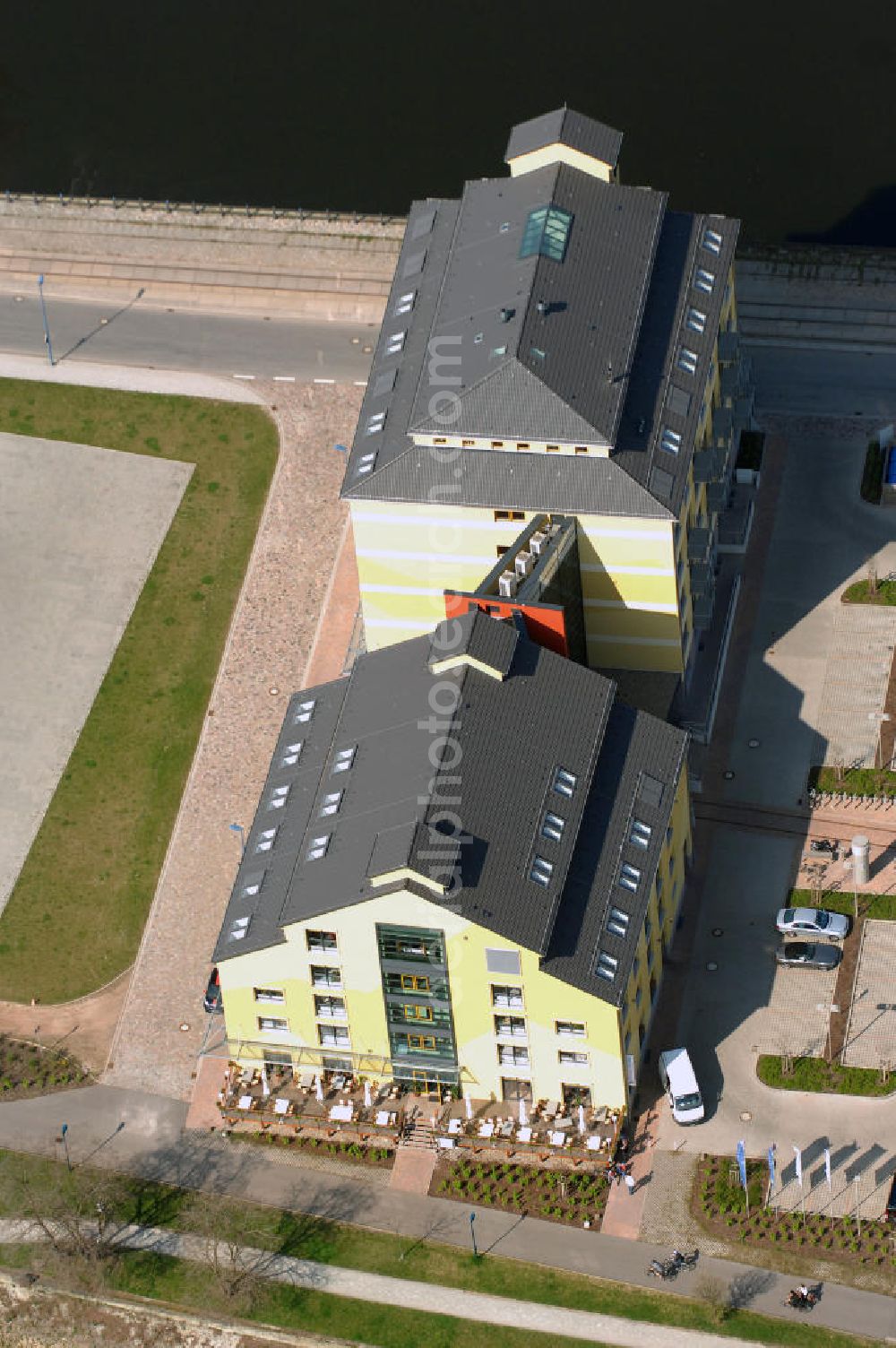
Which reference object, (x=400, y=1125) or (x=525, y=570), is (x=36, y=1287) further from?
(x=525, y=570)

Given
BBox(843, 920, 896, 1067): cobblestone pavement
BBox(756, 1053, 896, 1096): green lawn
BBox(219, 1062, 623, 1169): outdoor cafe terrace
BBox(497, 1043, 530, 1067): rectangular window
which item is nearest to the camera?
BBox(497, 1043, 530, 1067): rectangular window

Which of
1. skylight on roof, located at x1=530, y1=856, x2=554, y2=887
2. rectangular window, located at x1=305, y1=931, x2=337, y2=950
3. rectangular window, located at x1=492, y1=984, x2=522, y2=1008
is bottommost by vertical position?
rectangular window, located at x1=492, y1=984, x2=522, y2=1008

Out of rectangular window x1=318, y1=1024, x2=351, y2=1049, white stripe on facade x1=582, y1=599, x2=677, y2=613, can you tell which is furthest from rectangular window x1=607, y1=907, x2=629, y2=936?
white stripe on facade x1=582, y1=599, x2=677, y2=613

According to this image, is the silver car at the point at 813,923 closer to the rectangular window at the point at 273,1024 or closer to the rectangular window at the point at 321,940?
the rectangular window at the point at 321,940

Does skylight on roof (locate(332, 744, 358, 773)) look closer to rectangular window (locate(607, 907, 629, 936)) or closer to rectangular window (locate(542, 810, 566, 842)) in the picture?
rectangular window (locate(542, 810, 566, 842))

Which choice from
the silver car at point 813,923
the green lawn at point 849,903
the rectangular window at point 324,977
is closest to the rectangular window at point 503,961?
the rectangular window at point 324,977
